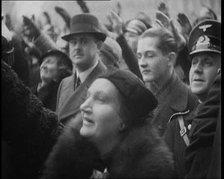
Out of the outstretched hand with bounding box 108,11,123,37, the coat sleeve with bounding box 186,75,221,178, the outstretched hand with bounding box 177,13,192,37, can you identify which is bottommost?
the coat sleeve with bounding box 186,75,221,178

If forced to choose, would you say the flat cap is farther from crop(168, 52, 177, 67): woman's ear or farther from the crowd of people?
crop(168, 52, 177, 67): woman's ear

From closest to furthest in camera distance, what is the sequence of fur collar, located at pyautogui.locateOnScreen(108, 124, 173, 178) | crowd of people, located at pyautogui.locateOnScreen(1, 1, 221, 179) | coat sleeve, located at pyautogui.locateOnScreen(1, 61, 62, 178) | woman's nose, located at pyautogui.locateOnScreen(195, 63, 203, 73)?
fur collar, located at pyautogui.locateOnScreen(108, 124, 173, 178), crowd of people, located at pyautogui.locateOnScreen(1, 1, 221, 179), coat sleeve, located at pyautogui.locateOnScreen(1, 61, 62, 178), woman's nose, located at pyautogui.locateOnScreen(195, 63, 203, 73)

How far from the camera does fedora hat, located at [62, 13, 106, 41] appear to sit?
2.53 m

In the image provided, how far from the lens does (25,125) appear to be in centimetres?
251

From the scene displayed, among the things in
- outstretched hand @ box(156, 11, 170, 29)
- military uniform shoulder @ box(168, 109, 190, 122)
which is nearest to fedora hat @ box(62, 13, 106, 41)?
outstretched hand @ box(156, 11, 170, 29)

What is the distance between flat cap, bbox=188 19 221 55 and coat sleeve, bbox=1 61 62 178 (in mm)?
1016

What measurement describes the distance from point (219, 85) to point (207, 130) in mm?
304

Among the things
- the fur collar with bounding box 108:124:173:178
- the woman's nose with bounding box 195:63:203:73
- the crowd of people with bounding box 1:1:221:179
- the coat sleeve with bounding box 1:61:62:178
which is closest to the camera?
the fur collar with bounding box 108:124:173:178

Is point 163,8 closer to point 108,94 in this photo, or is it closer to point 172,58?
point 172,58

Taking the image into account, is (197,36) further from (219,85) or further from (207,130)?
(207,130)

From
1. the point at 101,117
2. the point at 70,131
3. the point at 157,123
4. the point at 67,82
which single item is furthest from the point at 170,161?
the point at 67,82

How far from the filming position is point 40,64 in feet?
8.70

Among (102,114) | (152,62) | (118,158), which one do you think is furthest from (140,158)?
(152,62)

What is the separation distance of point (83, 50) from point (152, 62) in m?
0.44
